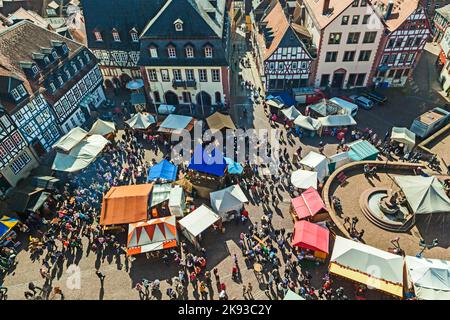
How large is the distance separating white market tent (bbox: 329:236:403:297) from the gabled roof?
29.2m

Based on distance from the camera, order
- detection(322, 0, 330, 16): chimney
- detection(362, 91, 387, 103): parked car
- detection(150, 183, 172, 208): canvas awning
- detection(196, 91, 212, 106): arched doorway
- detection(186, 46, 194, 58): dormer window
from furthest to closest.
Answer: detection(196, 91, 212, 106): arched doorway, detection(362, 91, 387, 103): parked car, detection(322, 0, 330, 16): chimney, detection(186, 46, 194, 58): dormer window, detection(150, 183, 172, 208): canvas awning

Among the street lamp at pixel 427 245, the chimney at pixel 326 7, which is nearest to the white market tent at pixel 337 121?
the chimney at pixel 326 7

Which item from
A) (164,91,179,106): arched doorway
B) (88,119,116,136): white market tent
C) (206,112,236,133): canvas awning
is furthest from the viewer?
(164,91,179,106): arched doorway

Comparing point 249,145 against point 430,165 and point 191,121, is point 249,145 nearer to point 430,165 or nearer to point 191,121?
point 191,121

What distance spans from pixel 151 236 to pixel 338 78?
120 feet

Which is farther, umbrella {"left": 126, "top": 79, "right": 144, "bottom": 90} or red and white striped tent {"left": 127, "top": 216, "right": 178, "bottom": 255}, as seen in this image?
umbrella {"left": 126, "top": 79, "right": 144, "bottom": 90}

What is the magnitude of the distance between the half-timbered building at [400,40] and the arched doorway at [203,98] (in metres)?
24.8

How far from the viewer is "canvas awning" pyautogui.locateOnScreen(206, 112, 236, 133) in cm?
4016

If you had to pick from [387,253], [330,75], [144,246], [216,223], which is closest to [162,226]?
[144,246]

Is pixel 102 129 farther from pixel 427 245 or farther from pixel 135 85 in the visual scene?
pixel 427 245

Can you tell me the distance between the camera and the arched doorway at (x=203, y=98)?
46.0 m

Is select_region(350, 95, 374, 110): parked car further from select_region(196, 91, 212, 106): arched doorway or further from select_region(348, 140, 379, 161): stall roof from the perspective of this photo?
select_region(196, 91, 212, 106): arched doorway

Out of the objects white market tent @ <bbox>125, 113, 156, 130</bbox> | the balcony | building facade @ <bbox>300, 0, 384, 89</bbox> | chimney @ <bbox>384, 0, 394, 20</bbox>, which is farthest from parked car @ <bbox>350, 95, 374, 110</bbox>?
white market tent @ <bbox>125, 113, 156, 130</bbox>

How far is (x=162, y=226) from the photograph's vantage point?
28719 millimetres
